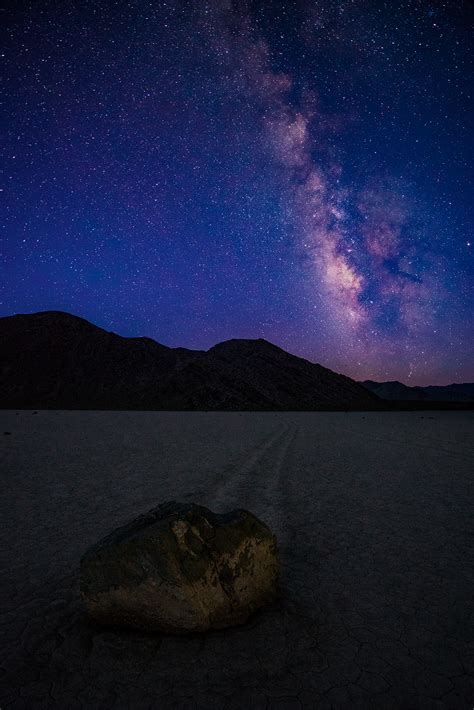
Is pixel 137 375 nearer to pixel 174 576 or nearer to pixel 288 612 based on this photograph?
pixel 288 612

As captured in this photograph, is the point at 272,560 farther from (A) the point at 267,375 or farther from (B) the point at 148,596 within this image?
(A) the point at 267,375

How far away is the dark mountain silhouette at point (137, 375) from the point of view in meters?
69.6

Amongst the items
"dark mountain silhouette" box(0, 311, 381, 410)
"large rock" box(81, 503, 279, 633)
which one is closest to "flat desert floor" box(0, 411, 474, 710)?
"large rock" box(81, 503, 279, 633)

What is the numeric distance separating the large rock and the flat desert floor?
0.45 ft

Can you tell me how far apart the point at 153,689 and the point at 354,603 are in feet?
6.39

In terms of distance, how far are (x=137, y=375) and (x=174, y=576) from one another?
79.3 meters

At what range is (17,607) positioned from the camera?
11.1ft

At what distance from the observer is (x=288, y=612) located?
10.8ft

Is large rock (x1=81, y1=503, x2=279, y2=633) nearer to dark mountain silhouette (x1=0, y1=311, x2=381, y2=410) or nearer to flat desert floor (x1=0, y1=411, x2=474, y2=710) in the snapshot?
flat desert floor (x1=0, y1=411, x2=474, y2=710)

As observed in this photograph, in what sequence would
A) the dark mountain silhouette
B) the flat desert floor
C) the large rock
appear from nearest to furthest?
the flat desert floor
the large rock
the dark mountain silhouette

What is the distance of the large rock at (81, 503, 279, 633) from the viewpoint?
2.90m

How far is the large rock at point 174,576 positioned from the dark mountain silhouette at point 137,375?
61599mm

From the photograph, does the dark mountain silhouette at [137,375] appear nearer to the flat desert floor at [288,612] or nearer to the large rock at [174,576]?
the flat desert floor at [288,612]

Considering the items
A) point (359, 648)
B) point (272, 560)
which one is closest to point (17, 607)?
point (272, 560)
